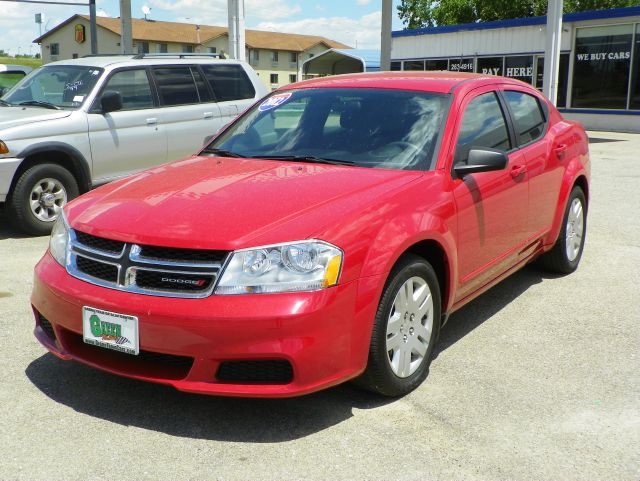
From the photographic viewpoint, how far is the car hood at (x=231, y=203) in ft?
10.6

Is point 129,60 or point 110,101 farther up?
point 129,60

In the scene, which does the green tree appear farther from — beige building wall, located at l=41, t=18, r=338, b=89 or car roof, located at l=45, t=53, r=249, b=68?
car roof, located at l=45, t=53, r=249, b=68

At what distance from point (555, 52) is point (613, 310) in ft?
45.3

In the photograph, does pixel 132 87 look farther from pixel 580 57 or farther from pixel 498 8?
pixel 498 8

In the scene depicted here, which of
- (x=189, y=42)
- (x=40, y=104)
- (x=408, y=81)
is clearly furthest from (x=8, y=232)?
(x=189, y=42)

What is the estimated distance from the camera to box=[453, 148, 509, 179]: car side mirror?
13.3ft

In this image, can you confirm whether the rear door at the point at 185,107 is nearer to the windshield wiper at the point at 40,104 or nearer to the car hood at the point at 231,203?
the windshield wiper at the point at 40,104

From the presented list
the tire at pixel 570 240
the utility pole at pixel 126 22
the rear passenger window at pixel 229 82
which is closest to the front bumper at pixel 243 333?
the tire at pixel 570 240

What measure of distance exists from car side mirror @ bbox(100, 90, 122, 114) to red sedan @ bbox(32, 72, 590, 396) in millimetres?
3396

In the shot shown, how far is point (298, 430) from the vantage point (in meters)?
3.38

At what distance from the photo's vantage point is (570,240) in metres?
5.98

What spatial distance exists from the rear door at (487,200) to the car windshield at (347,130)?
0.76 feet

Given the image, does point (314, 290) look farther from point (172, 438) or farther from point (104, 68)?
point (104, 68)

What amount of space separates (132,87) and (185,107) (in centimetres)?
69
